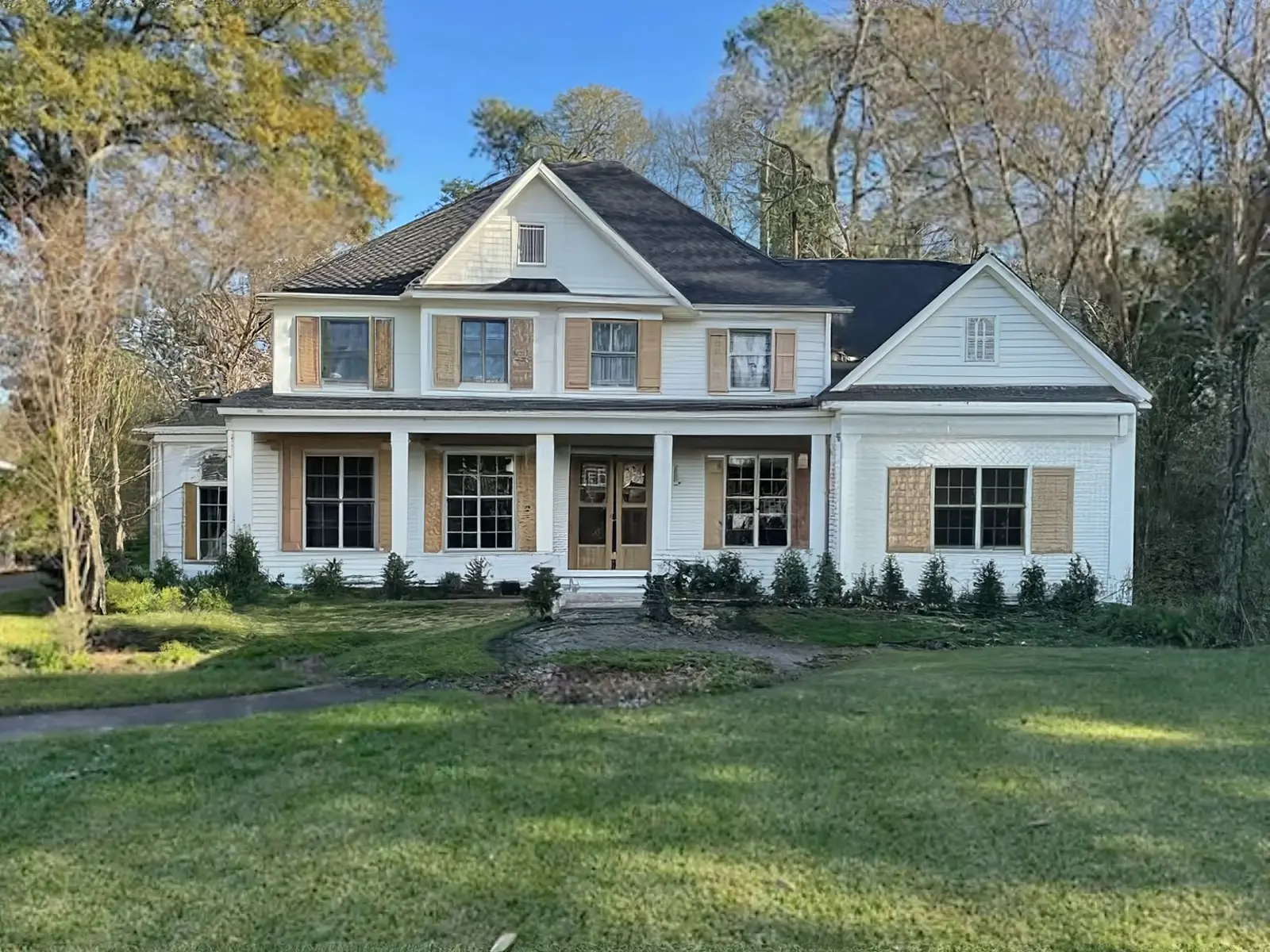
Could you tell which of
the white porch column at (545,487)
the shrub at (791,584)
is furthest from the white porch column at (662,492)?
the shrub at (791,584)

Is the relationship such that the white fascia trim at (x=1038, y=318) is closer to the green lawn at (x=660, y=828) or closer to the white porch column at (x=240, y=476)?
the green lawn at (x=660, y=828)

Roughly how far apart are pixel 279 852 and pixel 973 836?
333 centimetres

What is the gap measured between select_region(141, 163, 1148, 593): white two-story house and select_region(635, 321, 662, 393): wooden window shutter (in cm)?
4

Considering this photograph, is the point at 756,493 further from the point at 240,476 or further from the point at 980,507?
the point at 240,476

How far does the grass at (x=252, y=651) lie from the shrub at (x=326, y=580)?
1315 millimetres

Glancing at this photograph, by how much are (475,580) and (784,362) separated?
6.99m

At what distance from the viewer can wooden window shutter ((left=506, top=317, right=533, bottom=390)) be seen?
16328 mm

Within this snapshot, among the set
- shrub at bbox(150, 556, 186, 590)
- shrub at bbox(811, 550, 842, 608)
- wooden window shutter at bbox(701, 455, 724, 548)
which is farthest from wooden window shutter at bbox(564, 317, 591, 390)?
shrub at bbox(150, 556, 186, 590)

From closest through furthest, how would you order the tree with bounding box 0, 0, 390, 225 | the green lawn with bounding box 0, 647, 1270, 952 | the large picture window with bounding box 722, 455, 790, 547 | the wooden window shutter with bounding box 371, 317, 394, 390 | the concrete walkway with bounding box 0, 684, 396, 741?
the green lawn with bounding box 0, 647, 1270, 952
the concrete walkway with bounding box 0, 684, 396, 741
the wooden window shutter with bounding box 371, 317, 394, 390
the large picture window with bounding box 722, 455, 790, 547
the tree with bounding box 0, 0, 390, 225

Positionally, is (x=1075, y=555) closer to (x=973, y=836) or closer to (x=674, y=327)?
(x=674, y=327)

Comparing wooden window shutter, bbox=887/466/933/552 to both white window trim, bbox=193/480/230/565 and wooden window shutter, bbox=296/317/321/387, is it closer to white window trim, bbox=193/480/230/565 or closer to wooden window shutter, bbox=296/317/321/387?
wooden window shutter, bbox=296/317/321/387

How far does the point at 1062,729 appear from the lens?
625 centimetres

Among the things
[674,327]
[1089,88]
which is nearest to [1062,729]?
[674,327]

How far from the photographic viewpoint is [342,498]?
54.3 ft
